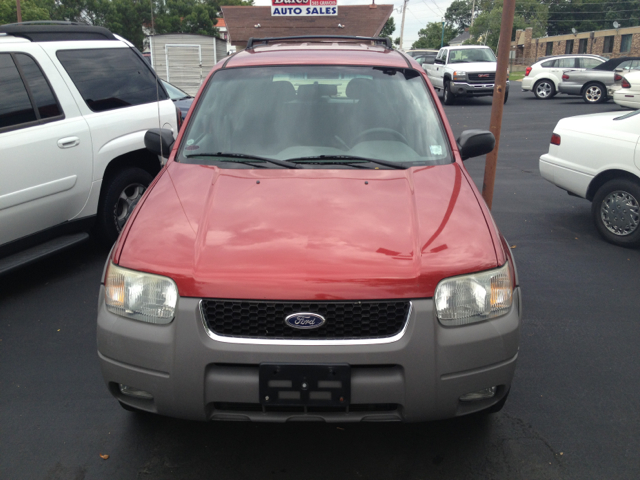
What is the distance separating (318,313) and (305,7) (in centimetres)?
986

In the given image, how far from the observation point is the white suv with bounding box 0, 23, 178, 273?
462 cm

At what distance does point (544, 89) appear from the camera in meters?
23.5

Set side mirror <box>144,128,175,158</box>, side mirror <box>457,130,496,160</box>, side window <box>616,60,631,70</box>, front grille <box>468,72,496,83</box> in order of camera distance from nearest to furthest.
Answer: side mirror <box>457,130,496,160</box>, side mirror <box>144,128,175,158</box>, side window <box>616,60,631,70</box>, front grille <box>468,72,496,83</box>

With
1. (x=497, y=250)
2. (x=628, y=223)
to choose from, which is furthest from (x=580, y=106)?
(x=497, y=250)

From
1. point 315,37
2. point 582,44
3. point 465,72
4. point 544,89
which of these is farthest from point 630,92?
point 582,44

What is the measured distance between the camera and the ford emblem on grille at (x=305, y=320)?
244cm

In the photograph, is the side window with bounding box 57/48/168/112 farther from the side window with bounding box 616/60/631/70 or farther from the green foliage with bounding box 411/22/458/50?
the green foliage with bounding box 411/22/458/50

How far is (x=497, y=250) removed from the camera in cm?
273

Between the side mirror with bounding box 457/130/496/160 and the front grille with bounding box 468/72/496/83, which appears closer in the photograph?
the side mirror with bounding box 457/130/496/160

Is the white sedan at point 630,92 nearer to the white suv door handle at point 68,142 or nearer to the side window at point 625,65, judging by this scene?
the side window at point 625,65

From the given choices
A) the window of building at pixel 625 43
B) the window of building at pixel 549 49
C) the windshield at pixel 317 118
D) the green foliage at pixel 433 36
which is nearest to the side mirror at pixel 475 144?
the windshield at pixel 317 118

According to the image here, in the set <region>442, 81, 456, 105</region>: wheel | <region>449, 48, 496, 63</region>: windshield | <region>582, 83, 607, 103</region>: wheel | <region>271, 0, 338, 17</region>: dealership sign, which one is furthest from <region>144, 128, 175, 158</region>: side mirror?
<region>582, 83, 607, 103</region>: wheel

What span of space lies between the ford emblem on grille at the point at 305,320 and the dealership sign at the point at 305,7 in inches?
370

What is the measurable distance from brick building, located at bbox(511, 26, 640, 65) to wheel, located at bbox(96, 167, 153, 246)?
203 feet
